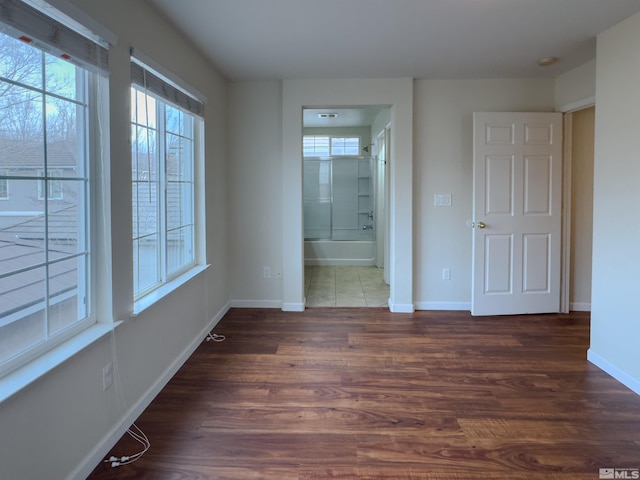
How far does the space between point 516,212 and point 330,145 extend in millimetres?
4434

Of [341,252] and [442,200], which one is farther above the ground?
[442,200]

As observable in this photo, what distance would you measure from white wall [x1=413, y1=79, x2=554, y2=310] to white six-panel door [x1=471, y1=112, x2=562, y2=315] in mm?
234

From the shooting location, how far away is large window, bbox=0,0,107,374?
4.82ft

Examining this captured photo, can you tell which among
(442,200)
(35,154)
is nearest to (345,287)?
(442,200)

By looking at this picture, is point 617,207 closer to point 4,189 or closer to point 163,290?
point 163,290

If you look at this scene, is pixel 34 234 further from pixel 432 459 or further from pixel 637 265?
pixel 637 265

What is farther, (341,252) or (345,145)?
(345,145)

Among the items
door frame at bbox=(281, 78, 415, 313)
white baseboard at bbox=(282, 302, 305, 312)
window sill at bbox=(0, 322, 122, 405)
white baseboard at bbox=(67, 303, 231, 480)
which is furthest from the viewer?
white baseboard at bbox=(282, 302, 305, 312)

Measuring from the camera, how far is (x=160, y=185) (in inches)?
→ 111

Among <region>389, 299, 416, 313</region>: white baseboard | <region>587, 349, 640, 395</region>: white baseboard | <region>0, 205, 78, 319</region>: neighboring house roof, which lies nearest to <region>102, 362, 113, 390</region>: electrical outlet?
<region>0, 205, 78, 319</region>: neighboring house roof

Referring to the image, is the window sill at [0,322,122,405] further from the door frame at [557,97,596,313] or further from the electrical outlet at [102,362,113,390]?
the door frame at [557,97,596,313]

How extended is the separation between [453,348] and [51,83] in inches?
119

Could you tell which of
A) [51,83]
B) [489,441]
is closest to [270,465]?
[489,441]

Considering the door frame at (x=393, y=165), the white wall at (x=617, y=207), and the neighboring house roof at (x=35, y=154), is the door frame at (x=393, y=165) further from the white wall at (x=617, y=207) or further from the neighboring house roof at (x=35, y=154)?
the neighboring house roof at (x=35, y=154)
